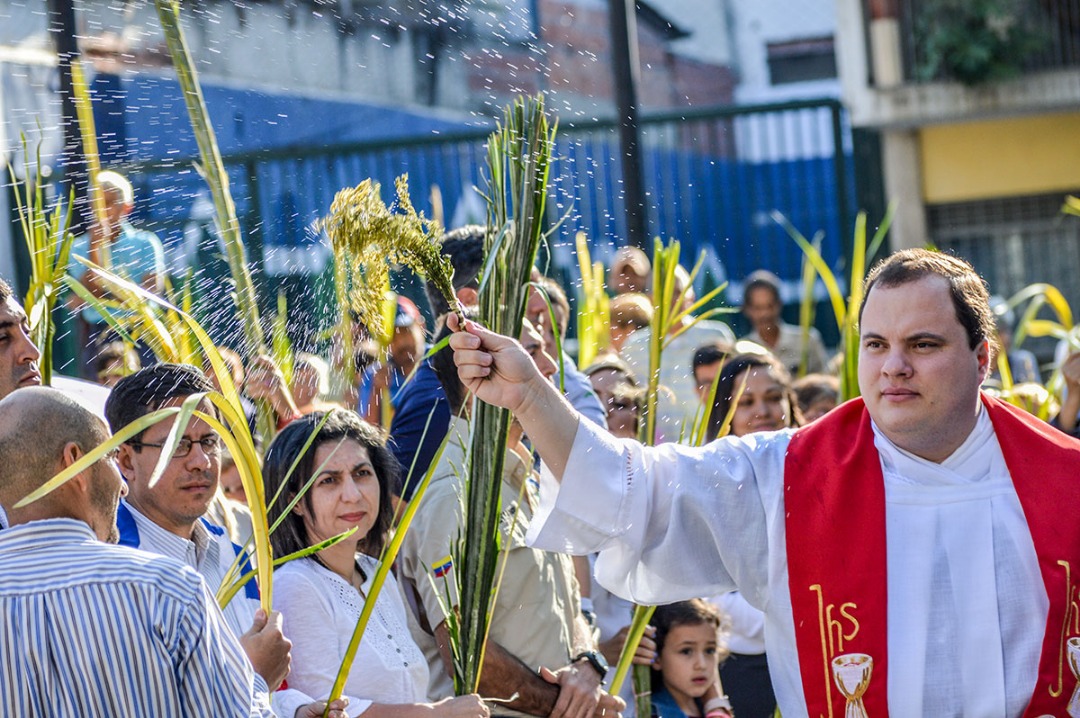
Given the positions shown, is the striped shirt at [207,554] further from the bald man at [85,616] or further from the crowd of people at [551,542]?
the bald man at [85,616]

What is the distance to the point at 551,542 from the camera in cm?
305

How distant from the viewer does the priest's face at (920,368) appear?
311 cm

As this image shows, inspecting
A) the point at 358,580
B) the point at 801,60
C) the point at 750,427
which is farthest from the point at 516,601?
the point at 801,60

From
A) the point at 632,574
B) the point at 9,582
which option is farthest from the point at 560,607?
the point at 9,582

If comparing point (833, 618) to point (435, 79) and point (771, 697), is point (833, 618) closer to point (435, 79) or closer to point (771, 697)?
point (771, 697)

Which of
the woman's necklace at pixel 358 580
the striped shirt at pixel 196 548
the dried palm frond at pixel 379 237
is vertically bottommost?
the woman's necklace at pixel 358 580

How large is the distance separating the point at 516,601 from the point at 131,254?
86.5 inches

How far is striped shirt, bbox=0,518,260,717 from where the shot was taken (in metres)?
2.52

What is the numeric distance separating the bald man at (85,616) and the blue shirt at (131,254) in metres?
2.27

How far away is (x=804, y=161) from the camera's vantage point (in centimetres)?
978

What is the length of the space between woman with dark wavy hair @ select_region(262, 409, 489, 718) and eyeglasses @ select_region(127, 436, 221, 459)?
0.46ft

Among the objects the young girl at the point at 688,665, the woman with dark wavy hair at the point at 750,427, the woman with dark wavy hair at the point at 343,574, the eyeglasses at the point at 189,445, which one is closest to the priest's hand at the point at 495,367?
the woman with dark wavy hair at the point at 343,574

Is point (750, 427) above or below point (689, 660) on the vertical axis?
above

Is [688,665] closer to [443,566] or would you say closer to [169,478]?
[443,566]
